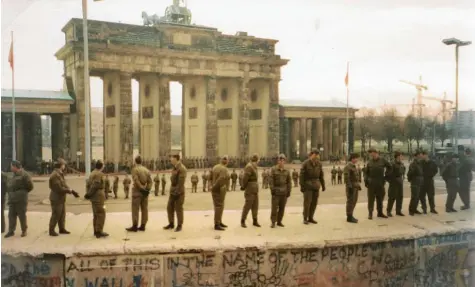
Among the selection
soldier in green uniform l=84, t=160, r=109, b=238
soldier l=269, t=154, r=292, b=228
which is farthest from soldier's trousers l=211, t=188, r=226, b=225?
soldier in green uniform l=84, t=160, r=109, b=238

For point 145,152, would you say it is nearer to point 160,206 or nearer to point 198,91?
point 198,91

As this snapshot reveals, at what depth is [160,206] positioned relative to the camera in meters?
7.77

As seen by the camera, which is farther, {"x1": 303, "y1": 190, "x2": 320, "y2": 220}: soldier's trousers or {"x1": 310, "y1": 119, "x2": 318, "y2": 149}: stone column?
{"x1": 310, "y1": 119, "x2": 318, "y2": 149}: stone column

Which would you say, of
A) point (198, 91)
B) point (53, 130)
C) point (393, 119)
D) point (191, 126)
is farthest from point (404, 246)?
point (191, 126)

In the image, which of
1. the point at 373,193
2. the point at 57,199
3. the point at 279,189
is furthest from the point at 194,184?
the point at 373,193

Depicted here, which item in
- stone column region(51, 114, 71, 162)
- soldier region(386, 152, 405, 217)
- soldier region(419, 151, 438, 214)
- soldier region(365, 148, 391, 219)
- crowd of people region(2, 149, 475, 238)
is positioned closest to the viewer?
crowd of people region(2, 149, 475, 238)

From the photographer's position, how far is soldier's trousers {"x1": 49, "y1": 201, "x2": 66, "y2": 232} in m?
6.31

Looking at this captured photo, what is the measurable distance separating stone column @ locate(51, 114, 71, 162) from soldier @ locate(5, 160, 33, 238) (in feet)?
8.11

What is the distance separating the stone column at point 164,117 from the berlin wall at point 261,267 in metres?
14.7

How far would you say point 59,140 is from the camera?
12.8m

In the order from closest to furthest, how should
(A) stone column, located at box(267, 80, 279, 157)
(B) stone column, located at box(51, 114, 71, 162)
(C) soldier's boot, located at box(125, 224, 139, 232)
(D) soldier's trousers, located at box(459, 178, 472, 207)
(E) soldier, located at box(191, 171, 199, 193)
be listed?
(C) soldier's boot, located at box(125, 224, 139, 232), (D) soldier's trousers, located at box(459, 178, 472, 207), (E) soldier, located at box(191, 171, 199, 193), (B) stone column, located at box(51, 114, 71, 162), (A) stone column, located at box(267, 80, 279, 157)

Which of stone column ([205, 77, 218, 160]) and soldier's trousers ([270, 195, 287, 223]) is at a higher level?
stone column ([205, 77, 218, 160])

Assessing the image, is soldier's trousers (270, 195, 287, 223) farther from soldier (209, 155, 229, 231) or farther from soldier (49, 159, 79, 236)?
soldier (49, 159, 79, 236)

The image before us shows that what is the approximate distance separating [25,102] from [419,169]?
24.1ft
